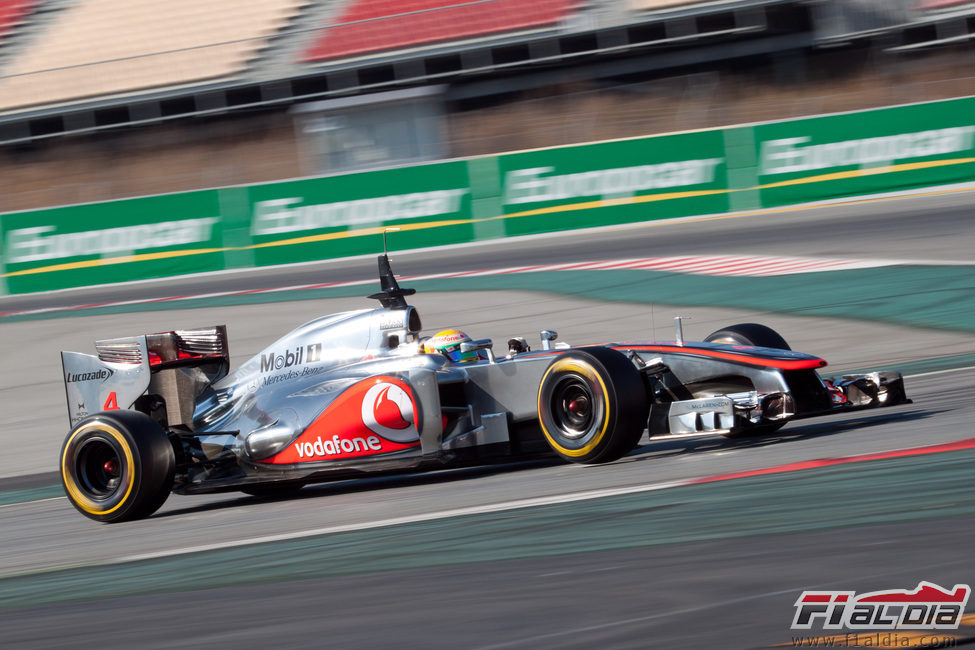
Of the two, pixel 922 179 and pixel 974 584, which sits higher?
pixel 922 179

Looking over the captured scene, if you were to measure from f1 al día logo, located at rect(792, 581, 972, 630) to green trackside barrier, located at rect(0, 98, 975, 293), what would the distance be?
16.9 metres

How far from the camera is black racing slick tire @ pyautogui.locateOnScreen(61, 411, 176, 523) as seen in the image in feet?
26.1

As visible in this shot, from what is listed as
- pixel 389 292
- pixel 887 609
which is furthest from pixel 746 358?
pixel 887 609

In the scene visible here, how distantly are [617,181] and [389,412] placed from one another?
44.6 ft

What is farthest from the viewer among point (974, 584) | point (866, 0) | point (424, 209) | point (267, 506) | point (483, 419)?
point (866, 0)

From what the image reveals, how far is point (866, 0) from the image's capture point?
87.7 ft

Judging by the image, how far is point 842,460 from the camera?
611cm

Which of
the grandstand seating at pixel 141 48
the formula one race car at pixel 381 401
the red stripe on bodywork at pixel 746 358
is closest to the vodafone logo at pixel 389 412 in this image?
the formula one race car at pixel 381 401

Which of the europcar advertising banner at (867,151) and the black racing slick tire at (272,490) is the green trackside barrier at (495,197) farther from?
the black racing slick tire at (272,490)

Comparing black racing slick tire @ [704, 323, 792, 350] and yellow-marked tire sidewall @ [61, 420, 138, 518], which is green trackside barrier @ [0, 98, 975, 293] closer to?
black racing slick tire @ [704, 323, 792, 350]

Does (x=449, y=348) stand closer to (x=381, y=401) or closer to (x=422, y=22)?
(x=381, y=401)

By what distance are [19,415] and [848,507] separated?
1077 centimetres

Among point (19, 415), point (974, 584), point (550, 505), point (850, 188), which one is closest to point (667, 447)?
point (550, 505)

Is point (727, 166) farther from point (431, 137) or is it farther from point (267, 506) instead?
point (267, 506)
